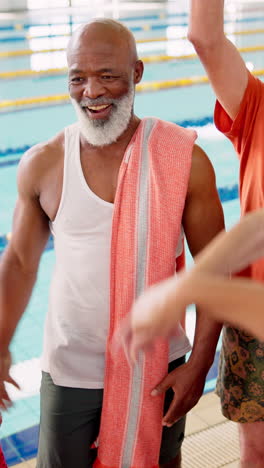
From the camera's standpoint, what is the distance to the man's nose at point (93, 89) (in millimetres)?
1641

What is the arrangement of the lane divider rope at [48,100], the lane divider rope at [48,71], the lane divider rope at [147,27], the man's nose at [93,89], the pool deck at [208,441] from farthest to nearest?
the lane divider rope at [147,27], the lane divider rope at [48,71], the lane divider rope at [48,100], the pool deck at [208,441], the man's nose at [93,89]

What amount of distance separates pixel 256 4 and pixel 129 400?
15596 mm

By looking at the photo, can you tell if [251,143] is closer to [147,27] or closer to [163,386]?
[163,386]

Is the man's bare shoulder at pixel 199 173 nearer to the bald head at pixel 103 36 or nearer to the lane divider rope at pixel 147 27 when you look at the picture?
the bald head at pixel 103 36

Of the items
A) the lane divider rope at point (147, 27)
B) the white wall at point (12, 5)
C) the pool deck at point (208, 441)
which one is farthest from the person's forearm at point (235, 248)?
the white wall at point (12, 5)

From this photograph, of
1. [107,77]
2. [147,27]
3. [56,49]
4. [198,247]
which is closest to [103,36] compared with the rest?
[107,77]

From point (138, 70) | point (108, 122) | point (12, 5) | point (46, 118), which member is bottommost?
point (46, 118)

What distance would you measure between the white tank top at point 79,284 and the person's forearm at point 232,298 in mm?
969

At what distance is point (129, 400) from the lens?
172cm

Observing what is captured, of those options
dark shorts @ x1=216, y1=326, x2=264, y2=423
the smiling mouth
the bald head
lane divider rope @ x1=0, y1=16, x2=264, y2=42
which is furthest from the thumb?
lane divider rope @ x1=0, y1=16, x2=264, y2=42

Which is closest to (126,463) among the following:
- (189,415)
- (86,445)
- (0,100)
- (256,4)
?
(86,445)

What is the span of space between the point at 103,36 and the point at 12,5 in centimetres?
1402

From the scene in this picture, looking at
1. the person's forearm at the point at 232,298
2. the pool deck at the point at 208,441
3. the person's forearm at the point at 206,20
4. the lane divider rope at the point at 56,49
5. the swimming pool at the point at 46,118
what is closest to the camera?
the person's forearm at the point at 232,298

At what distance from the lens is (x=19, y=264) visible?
1848 millimetres
